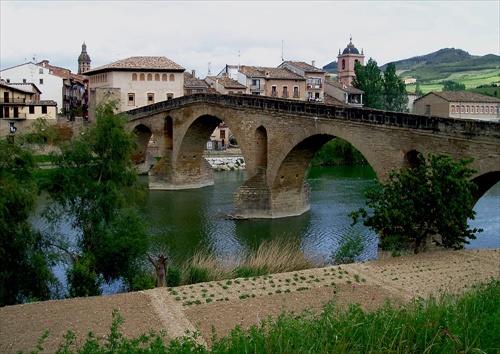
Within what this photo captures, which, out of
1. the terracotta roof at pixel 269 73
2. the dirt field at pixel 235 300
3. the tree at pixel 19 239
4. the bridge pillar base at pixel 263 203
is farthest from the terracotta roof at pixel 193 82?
the dirt field at pixel 235 300

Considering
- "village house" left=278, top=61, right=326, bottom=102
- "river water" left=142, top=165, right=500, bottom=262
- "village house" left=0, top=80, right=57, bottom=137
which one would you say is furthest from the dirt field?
"village house" left=278, top=61, right=326, bottom=102

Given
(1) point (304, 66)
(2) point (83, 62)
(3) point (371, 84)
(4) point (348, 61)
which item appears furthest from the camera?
(2) point (83, 62)

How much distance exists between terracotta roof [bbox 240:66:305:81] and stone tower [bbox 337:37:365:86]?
24.4m

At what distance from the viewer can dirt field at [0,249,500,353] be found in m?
10.7

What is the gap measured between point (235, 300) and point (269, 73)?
48.6 metres

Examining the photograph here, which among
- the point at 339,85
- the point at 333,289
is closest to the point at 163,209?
the point at 333,289

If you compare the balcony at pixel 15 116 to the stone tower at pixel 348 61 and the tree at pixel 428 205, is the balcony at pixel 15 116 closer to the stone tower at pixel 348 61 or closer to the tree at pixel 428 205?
the tree at pixel 428 205

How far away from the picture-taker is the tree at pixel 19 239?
14625mm

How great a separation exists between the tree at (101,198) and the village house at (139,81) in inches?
1341

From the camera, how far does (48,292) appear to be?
620 inches

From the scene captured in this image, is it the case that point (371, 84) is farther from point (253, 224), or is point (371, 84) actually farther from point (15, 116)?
point (253, 224)

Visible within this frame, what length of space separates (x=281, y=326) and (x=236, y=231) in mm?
19112

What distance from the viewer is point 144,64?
52.0 meters

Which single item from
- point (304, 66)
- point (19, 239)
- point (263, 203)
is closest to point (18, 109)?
point (304, 66)
